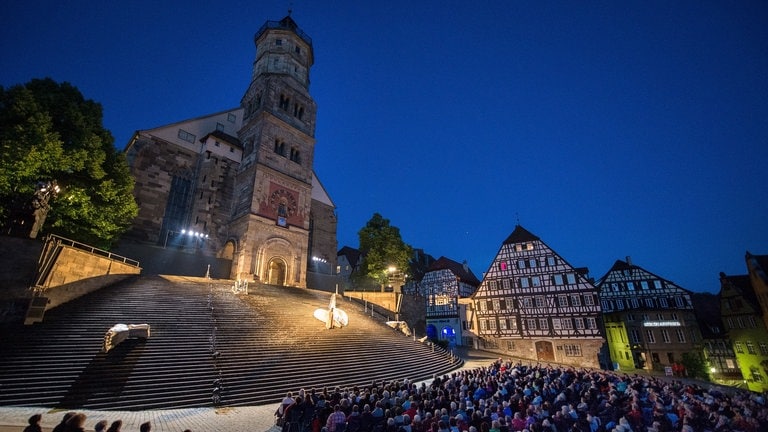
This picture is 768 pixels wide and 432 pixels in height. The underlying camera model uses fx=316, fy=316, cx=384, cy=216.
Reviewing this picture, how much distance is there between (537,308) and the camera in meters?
34.9

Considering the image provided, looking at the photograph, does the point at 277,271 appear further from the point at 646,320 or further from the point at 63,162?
the point at 646,320

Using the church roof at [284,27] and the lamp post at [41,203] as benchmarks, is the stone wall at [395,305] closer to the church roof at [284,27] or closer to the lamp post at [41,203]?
the lamp post at [41,203]

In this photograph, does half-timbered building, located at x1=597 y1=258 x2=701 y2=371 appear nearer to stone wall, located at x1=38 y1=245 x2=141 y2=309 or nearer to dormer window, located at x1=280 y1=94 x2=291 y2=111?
dormer window, located at x1=280 y1=94 x2=291 y2=111

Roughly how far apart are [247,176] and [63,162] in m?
17.1

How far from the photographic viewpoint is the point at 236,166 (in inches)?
1373

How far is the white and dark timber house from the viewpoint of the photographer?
29.8 m

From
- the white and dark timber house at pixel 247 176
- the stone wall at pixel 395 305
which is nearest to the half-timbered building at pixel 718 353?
the stone wall at pixel 395 305

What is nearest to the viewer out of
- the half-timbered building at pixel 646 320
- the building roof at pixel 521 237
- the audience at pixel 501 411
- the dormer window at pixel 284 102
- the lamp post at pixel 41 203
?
the audience at pixel 501 411

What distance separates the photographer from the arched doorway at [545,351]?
33219mm

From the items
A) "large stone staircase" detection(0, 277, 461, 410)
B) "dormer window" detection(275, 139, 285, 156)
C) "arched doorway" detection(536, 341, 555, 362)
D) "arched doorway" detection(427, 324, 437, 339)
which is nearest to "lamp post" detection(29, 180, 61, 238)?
"large stone staircase" detection(0, 277, 461, 410)

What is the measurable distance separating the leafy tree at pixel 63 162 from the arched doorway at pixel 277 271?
13.1 m

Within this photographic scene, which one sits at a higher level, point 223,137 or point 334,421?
point 223,137

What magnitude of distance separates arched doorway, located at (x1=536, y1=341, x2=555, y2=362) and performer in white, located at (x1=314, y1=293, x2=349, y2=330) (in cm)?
2411

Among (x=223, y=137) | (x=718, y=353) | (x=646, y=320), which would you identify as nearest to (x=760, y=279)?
(x=718, y=353)
